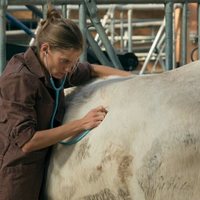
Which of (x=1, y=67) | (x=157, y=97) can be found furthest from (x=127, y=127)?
(x=1, y=67)

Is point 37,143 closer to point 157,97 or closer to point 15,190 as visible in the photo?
point 15,190

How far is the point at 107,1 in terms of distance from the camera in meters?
3.14

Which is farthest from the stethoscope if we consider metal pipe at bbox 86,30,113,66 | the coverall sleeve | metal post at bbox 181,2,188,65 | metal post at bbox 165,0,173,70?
metal post at bbox 181,2,188,65

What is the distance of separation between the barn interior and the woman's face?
636mm

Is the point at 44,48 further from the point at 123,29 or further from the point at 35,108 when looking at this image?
the point at 123,29

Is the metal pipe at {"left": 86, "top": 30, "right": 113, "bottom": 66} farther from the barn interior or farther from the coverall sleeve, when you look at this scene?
the coverall sleeve

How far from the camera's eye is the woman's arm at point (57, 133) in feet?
7.45

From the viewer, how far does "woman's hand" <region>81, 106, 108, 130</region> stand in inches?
87.8

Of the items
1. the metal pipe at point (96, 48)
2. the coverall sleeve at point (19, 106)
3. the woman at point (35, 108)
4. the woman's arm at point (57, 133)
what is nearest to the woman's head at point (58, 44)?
the woman at point (35, 108)

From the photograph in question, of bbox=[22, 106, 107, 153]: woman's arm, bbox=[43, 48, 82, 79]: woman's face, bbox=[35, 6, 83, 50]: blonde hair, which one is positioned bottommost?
bbox=[22, 106, 107, 153]: woman's arm

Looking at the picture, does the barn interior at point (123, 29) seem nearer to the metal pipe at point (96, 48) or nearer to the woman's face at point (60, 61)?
the metal pipe at point (96, 48)

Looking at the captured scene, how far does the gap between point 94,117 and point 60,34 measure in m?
0.35

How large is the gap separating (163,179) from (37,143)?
1.88ft

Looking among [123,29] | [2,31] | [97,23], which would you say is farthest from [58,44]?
[123,29]
